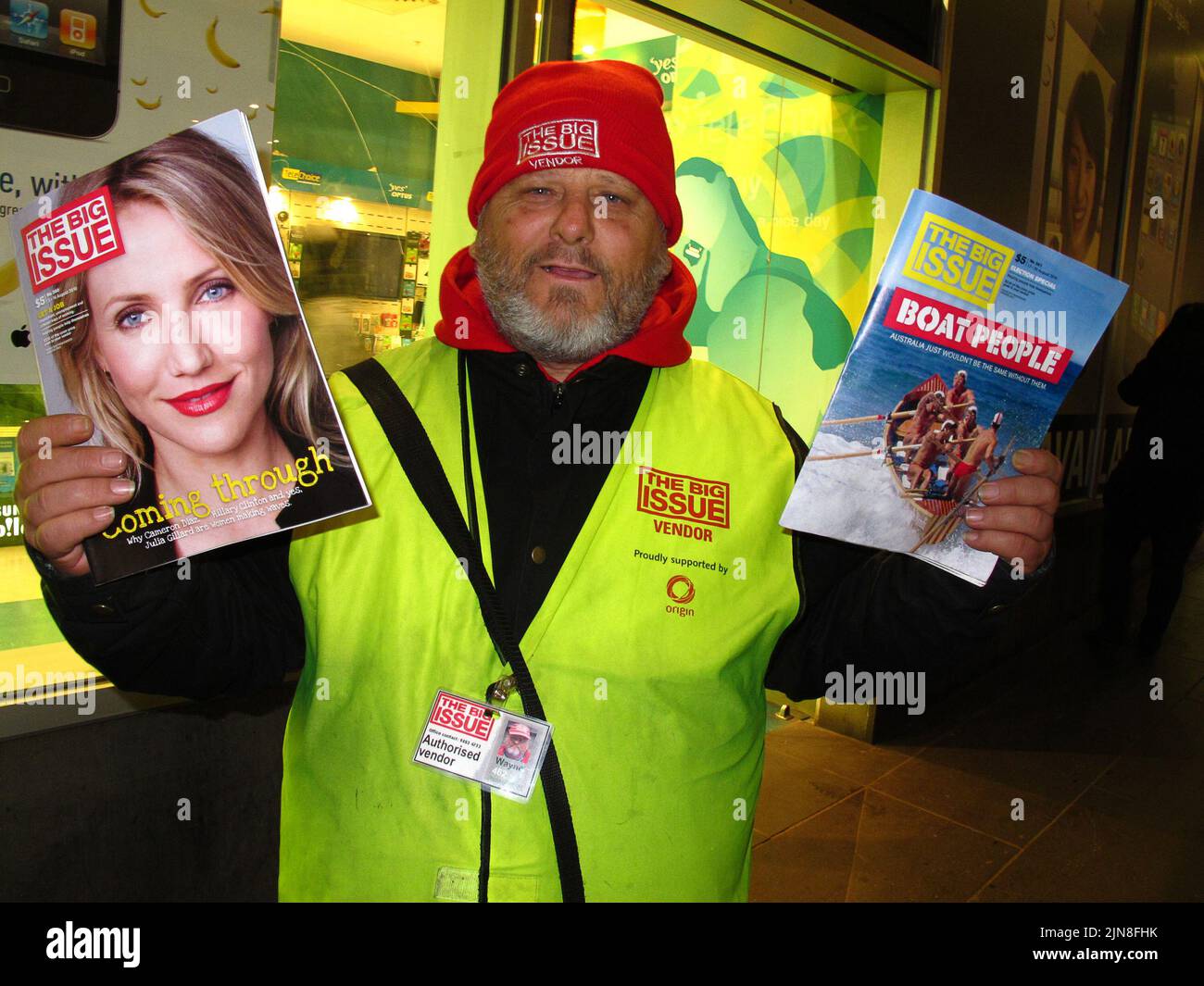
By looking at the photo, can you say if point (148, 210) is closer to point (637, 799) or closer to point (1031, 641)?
point (637, 799)

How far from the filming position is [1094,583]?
7.29 meters

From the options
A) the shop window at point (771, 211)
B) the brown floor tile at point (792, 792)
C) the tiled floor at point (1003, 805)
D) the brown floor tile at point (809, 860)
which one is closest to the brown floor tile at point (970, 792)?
the tiled floor at point (1003, 805)

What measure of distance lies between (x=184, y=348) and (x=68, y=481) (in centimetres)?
22

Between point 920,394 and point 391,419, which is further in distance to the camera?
point 391,419

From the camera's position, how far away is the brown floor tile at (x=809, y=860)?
3.19m

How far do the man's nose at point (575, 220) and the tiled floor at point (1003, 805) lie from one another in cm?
246

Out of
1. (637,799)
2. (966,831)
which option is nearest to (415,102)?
(637,799)

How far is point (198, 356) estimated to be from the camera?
1163 mm

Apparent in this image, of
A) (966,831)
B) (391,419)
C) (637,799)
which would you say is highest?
(391,419)

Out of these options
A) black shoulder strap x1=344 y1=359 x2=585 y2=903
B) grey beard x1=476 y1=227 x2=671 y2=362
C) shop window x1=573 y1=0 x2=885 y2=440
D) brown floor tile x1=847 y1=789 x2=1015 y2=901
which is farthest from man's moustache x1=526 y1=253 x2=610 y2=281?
→ shop window x1=573 y1=0 x2=885 y2=440

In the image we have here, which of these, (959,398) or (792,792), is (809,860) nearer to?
(792,792)

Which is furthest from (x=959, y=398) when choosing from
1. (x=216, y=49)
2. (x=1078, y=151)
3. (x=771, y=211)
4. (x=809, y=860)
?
(x=1078, y=151)

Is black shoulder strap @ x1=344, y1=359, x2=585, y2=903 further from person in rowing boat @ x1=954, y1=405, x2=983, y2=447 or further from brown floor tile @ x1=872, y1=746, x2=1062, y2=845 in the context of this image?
brown floor tile @ x1=872, y1=746, x2=1062, y2=845

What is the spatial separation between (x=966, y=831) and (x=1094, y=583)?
445 cm
